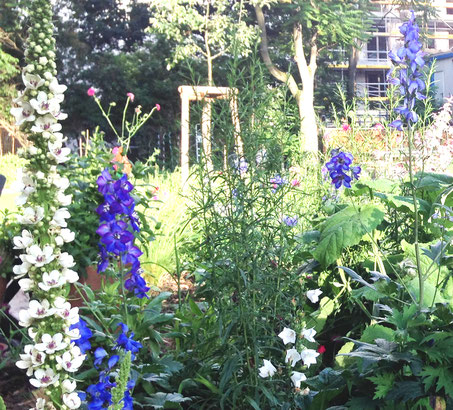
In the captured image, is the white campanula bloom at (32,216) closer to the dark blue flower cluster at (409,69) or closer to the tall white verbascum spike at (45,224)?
the tall white verbascum spike at (45,224)

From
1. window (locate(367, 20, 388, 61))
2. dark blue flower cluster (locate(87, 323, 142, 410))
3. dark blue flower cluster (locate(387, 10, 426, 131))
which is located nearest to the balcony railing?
window (locate(367, 20, 388, 61))

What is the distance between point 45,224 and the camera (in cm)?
100

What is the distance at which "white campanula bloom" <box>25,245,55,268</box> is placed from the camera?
97 centimetres

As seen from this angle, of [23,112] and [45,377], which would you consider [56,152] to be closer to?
[23,112]

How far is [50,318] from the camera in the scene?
38.8 inches

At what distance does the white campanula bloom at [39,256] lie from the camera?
0.97m

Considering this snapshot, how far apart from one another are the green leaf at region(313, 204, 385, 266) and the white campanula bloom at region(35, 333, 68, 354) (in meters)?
1.57

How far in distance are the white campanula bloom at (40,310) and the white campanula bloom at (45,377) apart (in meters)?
0.08

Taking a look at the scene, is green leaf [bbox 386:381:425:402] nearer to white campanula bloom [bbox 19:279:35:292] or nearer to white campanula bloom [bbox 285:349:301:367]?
white campanula bloom [bbox 285:349:301:367]

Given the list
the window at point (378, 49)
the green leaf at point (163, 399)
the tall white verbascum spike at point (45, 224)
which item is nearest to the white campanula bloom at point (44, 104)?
the tall white verbascum spike at point (45, 224)

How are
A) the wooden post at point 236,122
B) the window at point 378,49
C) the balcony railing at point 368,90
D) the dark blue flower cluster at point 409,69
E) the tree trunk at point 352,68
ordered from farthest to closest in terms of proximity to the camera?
the window at point 378,49
the tree trunk at point 352,68
the balcony railing at point 368,90
the wooden post at point 236,122
the dark blue flower cluster at point 409,69

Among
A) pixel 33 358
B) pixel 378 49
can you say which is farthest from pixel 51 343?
pixel 378 49

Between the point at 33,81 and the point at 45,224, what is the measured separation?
0.69 ft

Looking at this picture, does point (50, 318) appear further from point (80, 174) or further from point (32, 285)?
point (80, 174)
